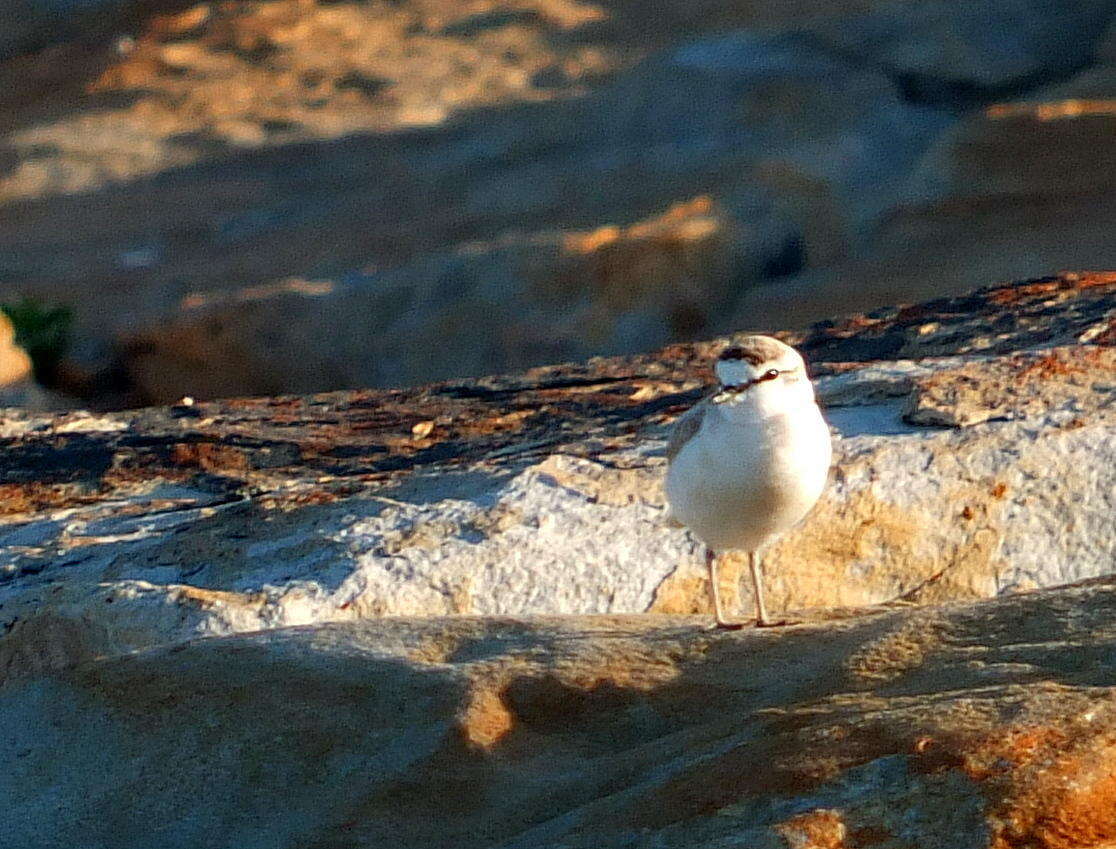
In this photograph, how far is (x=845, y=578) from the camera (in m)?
6.73

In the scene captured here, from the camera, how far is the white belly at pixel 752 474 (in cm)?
557

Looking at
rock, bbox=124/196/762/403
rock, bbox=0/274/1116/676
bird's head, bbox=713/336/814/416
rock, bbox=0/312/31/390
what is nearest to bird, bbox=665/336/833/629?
bird's head, bbox=713/336/814/416

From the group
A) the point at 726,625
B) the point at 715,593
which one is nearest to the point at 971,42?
the point at 715,593

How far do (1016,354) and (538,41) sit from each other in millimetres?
15943

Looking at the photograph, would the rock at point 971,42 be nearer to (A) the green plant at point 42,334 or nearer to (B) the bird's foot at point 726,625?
(A) the green plant at point 42,334

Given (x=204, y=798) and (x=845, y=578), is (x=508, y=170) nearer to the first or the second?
(x=845, y=578)

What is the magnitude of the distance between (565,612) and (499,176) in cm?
1399

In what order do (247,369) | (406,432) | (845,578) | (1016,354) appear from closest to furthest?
(845,578) → (1016,354) → (406,432) → (247,369)

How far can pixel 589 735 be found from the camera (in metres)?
4.92

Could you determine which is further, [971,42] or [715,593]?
[971,42]

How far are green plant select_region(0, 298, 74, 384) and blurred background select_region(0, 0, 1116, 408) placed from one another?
3 cm

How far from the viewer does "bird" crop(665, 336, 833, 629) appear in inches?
218

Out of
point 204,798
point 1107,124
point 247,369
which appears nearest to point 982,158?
point 1107,124

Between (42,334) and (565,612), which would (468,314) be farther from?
(565,612)
